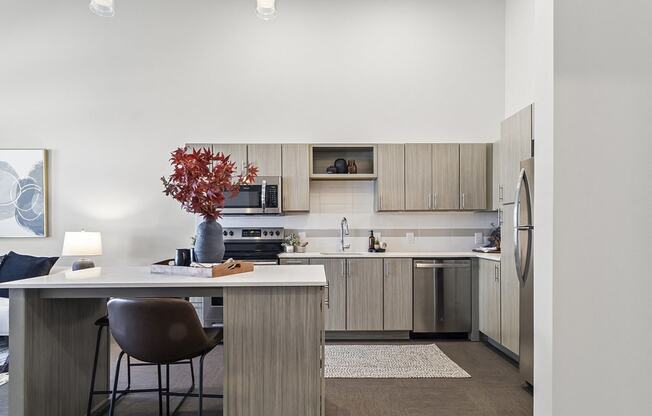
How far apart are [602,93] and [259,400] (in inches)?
82.6

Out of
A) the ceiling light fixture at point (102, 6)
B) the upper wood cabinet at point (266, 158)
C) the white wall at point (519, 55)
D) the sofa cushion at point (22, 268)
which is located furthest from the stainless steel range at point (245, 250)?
the white wall at point (519, 55)

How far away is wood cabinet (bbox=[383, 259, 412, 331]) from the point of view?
4.49m

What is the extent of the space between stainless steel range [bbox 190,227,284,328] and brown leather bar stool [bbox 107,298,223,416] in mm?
2215

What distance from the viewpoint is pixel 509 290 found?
12.1ft

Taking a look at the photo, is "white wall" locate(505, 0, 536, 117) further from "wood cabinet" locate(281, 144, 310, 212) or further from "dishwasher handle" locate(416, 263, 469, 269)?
"wood cabinet" locate(281, 144, 310, 212)

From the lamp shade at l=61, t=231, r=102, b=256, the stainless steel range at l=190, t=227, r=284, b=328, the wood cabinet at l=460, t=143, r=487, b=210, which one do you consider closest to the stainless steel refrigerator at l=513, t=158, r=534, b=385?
the wood cabinet at l=460, t=143, r=487, b=210

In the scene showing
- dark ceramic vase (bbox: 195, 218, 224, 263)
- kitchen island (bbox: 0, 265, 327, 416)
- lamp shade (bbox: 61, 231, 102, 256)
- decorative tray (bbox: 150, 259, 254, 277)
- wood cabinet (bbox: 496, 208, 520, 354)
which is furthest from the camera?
lamp shade (bbox: 61, 231, 102, 256)

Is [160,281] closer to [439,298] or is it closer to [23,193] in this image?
[439,298]

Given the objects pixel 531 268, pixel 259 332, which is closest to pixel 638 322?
pixel 531 268

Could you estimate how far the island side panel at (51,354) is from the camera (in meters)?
2.21

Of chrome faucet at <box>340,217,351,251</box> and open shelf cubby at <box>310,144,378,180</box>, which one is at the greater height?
open shelf cubby at <box>310,144,378,180</box>

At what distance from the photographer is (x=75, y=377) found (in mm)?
2633

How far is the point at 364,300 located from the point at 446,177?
1602 millimetres

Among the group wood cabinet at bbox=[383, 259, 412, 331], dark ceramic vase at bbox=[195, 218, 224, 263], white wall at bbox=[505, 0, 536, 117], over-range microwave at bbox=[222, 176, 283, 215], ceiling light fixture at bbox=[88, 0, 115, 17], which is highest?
white wall at bbox=[505, 0, 536, 117]
